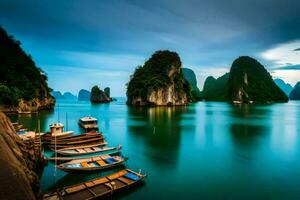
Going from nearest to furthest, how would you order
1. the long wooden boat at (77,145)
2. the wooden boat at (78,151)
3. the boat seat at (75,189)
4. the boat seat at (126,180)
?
the boat seat at (75,189), the boat seat at (126,180), the wooden boat at (78,151), the long wooden boat at (77,145)

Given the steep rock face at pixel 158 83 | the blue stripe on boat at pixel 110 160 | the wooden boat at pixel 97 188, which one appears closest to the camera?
the wooden boat at pixel 97 188

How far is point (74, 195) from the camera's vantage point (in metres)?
11.7

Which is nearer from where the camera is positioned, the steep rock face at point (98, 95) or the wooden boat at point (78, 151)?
the wooden boat at point (78, 151)

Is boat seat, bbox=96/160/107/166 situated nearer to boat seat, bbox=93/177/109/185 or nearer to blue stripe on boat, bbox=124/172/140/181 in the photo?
blue stripe on boat, bbox=124/172/140/181

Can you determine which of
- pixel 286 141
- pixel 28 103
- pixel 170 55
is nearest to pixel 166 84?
pixel 170 55

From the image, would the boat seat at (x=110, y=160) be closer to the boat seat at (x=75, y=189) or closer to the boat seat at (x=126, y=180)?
the boat seat at (x=126, y=180)

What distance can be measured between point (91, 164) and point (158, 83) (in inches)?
3523

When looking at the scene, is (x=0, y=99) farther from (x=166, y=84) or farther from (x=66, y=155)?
(x=166, y=84)

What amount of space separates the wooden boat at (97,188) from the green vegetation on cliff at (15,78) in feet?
165

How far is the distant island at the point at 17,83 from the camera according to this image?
182 feet

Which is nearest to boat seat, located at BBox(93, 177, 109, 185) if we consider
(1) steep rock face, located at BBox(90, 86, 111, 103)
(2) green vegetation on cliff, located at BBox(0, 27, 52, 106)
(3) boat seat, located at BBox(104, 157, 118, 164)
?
(3) boat seat, located at BBox(104, 157, 118, 164)

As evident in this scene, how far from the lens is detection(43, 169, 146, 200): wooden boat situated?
11484 mm

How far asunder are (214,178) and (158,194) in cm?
519

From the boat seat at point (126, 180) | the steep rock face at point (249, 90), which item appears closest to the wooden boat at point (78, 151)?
the boat seat at point (126, 180)
